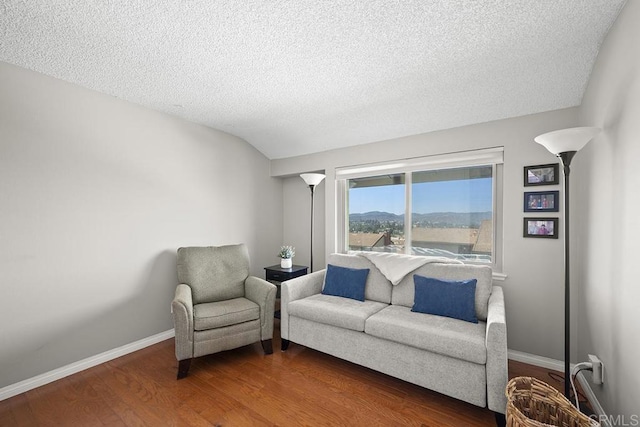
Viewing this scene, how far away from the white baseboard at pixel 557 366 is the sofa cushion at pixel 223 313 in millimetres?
2430

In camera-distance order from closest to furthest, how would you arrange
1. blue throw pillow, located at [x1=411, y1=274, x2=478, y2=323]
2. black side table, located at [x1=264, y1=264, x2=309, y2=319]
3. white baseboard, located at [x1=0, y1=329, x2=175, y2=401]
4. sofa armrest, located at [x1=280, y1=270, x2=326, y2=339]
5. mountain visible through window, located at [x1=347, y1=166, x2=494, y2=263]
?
white baseboard, located at [x1=0, y1=329, x2=175, y2=401] → blue throw pillow, located at [x1=411, y1=274, x2=478, y2=323] → sofa armrest, located at [x1=280, y1=270, x2=326, y2=339] → mountain visible through window, located at [x1=347, y1=166, x2=494, y2=263] → black side table, located at [x1=264, y1=264, x2=309, y2=319]

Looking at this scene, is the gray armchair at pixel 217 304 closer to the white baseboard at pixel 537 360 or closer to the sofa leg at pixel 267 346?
the sofa leg at pixel 267 346

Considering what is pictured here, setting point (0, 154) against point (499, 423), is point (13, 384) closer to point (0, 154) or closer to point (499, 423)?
point (0, 154)

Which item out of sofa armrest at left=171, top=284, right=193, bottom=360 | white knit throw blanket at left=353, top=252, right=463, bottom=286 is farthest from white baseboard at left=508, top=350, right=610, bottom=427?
sofa armrest at left=171, top=284, right=193, bottom=360

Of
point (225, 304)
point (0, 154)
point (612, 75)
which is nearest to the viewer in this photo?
point (612, 75)

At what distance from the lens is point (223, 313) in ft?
8.11

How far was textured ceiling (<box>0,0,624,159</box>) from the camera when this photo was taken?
60.5 inches

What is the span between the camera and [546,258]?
7.97 feet

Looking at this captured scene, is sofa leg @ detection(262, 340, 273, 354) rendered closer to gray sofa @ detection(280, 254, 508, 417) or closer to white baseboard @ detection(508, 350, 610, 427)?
gray sofa @ detection(280, 254, 508, 417)

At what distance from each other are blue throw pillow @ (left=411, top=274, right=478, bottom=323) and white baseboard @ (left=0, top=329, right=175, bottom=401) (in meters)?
2.63

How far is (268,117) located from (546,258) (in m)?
3.00

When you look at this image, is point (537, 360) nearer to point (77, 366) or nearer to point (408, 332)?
point (408, 332)

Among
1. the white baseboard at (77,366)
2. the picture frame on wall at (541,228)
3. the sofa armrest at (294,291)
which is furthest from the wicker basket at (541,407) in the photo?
the white baseboard at (77,366)

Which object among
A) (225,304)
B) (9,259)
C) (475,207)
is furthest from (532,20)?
(9,259)
